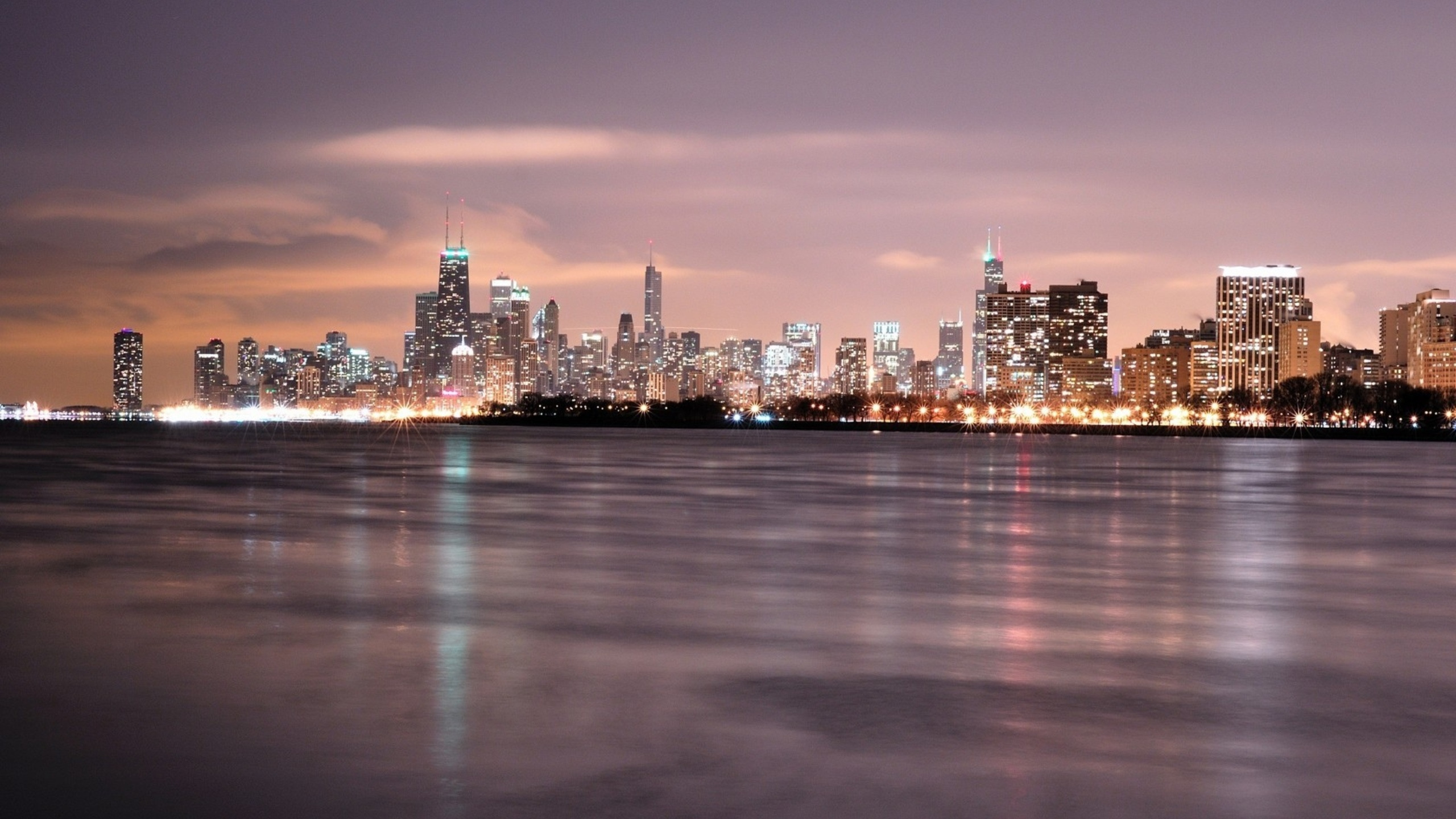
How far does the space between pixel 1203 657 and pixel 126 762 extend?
1225cm

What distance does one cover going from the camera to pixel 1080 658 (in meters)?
17.0

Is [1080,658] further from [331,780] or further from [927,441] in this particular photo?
[927,441]

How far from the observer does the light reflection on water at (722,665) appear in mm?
11039

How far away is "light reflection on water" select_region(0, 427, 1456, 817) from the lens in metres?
11.0

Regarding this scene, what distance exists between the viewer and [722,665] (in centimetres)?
1650

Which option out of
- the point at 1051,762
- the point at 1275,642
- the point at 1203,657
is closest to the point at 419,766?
the point at 1051,762

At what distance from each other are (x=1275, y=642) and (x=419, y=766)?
12.2 metres

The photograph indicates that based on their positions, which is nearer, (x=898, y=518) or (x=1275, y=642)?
(x=1275, y=642)

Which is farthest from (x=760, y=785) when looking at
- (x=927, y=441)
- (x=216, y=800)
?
(x=927, y=441)

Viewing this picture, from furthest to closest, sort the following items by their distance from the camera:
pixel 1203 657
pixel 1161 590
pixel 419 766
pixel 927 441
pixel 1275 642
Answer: pixel 927 441 < pixel 1161 590 < pixel 1275 642 < pixel 1203 657 < pixel 419 766

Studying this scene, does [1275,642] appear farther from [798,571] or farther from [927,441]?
[927,441]

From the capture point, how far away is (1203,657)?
682 inches

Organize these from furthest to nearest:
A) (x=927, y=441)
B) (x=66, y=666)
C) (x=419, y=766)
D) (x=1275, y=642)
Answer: (x=927, y=441) < (x=1275, y=642) < (x=66, y=666) < (x=419, y=766)

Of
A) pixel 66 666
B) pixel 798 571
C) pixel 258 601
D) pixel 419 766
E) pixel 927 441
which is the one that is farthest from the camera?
pixel 927 441
